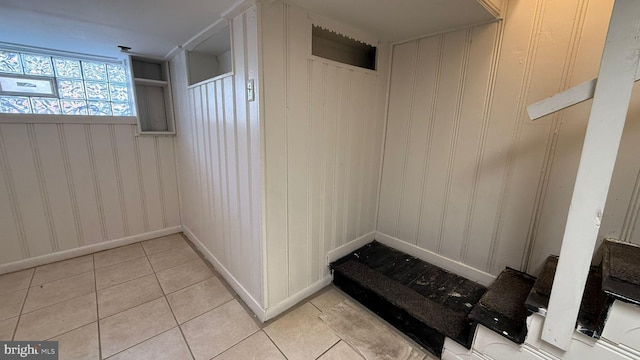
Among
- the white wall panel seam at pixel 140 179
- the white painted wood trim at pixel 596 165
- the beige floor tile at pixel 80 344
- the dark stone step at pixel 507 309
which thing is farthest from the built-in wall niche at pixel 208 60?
the dark stone step at pixel 507 309

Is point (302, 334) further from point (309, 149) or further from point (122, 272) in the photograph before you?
point (122, 272)

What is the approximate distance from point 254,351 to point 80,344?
3.73 feet

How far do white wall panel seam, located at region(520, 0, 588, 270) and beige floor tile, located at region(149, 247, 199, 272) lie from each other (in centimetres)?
299

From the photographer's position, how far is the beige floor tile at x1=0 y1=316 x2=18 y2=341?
1.58 m

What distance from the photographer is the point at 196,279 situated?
225cm

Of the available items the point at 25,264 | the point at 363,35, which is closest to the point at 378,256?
the point at 363,35

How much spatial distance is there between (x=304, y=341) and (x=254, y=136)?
142 centimetres

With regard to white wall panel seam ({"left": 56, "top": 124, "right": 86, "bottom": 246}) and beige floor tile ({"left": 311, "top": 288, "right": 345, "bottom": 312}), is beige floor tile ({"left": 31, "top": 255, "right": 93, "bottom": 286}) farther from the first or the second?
beige floor tile ({"left": 311, "top": 288, "right": 345, "bottom": 312})

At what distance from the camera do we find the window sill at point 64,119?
7.08 feet

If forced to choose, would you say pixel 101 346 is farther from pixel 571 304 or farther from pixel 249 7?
pixel 571 304

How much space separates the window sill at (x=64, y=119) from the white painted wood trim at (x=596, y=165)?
3664mm

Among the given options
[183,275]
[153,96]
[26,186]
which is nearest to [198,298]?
[183,275]

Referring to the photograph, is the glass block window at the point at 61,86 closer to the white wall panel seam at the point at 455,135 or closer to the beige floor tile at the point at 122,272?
the beige floor tile at the point at 122,272

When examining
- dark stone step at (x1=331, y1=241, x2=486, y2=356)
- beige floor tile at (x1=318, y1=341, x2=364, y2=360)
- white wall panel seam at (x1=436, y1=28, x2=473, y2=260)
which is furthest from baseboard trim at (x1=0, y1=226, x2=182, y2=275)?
white wall panel seam at (x1=436, y1=28, x2=473, y2=260)
